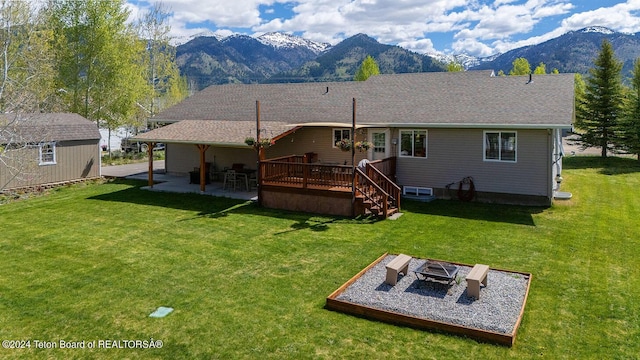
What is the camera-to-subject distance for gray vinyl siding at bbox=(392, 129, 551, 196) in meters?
14.5

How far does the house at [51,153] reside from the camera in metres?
17.5

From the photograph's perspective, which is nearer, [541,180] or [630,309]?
[630,309]

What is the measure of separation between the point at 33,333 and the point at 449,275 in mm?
6505

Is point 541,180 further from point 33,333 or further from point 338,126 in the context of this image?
point 33,333

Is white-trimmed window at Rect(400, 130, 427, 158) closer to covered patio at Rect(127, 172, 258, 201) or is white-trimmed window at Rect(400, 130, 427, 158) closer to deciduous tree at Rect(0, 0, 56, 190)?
covered patio at Rect(127, 172, 258, 201)

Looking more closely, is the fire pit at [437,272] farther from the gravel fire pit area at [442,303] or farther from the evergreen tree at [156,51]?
the evergreen tree at [156,51]

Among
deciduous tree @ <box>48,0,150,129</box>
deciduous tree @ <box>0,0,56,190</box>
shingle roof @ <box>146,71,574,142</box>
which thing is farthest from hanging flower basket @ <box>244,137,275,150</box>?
deciduous tree @ <box>48,0,150,129</box>

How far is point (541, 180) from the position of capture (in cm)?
1448

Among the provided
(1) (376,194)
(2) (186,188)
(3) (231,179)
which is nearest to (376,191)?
(1) (376,194)

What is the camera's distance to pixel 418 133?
16328 millimetres

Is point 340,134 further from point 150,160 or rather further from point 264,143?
point 150,160

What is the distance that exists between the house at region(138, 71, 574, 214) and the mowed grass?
101 cm

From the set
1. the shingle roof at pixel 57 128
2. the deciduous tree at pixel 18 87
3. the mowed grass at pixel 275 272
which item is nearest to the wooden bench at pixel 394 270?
the mowed grass at pixel 275 272

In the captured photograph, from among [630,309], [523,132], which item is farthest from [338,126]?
[630,309]
